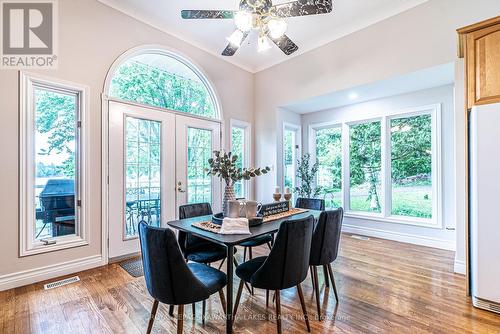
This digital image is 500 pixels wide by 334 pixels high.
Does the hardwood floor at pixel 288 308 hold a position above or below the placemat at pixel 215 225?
below

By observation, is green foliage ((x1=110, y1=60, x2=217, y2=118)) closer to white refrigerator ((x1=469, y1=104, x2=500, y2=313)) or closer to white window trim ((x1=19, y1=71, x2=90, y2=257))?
white window trim ((x1=19, y1=71, x2=90, y2=257))

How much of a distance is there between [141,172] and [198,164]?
98 cm

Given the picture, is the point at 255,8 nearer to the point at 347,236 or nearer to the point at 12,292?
the point at 12,292

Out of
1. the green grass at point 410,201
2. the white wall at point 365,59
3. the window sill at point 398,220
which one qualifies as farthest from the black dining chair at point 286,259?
the green grass at point 410,201

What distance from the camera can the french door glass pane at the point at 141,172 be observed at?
11.0 ft

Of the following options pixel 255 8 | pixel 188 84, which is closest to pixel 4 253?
pixel 188 84

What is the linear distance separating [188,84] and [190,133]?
88cm

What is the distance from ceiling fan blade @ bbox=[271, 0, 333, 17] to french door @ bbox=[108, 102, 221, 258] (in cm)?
223

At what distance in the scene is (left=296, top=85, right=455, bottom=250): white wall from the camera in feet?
12.0

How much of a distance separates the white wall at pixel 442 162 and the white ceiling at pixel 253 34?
141cm

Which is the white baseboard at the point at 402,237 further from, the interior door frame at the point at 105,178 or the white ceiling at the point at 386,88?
the interior door frame at the point at 105,178

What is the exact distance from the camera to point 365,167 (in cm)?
465

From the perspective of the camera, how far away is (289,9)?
2.26m

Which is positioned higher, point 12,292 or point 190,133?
point 190,133
